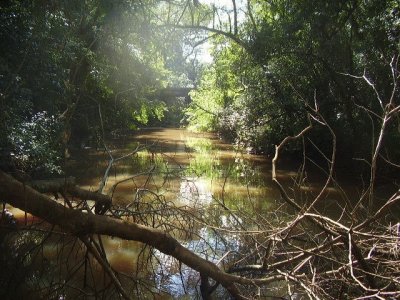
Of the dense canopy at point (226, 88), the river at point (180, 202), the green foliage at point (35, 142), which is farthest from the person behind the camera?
the green foliage at point (35, 142)

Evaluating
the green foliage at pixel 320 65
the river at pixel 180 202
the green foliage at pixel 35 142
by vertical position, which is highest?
the green foliage at pixel 320 65

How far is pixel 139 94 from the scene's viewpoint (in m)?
16.6

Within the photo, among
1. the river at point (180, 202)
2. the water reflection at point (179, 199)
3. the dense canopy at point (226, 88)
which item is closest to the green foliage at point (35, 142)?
the dense canopy at point (226, 88)

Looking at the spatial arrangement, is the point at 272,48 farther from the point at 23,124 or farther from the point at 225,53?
the point at 23,124

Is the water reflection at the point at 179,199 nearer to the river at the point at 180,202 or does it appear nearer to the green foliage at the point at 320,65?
the river at the point at 180,202

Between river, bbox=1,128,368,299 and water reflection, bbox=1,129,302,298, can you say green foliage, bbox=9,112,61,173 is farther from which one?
water reflection, bbox=1,129,302,298

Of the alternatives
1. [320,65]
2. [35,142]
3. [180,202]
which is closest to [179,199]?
[180,202]

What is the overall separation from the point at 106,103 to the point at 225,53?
8487mm

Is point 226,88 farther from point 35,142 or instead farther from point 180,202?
point 35,142

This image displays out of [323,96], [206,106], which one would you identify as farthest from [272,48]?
[206,106]

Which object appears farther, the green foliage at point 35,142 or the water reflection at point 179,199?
the green foliage at point 35,142

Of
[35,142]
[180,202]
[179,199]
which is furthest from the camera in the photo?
[179,199]

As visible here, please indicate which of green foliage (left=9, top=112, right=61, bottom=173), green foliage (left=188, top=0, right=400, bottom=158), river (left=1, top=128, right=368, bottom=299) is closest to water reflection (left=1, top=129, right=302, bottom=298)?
river (left=1, top=128, right=368, bottom=299)

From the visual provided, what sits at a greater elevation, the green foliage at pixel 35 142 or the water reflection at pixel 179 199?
the green foliage at pixel 35 142
